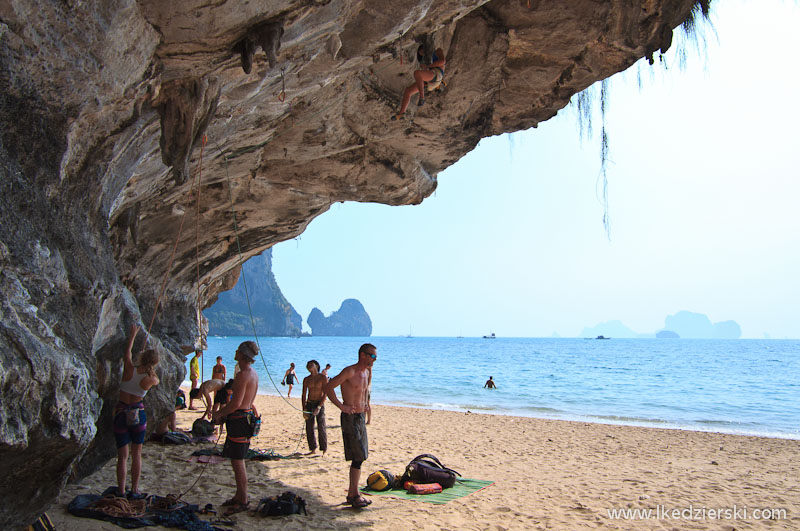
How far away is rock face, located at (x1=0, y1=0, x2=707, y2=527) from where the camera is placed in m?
2.63

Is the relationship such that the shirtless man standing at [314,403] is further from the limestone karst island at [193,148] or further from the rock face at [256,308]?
the rock face at [256,308]

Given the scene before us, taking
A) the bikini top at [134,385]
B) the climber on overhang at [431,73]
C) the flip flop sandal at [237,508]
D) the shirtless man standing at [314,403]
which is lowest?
the flip flop sandal at [237,508]

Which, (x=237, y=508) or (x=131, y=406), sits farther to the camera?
(x=237, y=508)

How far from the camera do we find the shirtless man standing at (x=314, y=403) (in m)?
7.36

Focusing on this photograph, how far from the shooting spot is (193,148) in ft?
14.9

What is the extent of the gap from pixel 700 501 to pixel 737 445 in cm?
555

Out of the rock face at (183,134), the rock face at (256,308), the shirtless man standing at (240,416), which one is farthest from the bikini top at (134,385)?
the rock face at (256,308)

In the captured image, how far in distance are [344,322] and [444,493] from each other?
177m

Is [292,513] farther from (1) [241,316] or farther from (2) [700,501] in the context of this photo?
(1) [241,316]

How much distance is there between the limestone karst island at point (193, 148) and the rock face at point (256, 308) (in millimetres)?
112209

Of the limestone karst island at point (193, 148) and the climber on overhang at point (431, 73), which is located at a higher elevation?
the climber on overhang at point (431, 73)

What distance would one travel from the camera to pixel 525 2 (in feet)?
19.8

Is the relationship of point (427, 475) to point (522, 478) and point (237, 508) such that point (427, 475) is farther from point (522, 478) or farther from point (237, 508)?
point (237, 508)

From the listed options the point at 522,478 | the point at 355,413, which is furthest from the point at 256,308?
the point at 355,413
